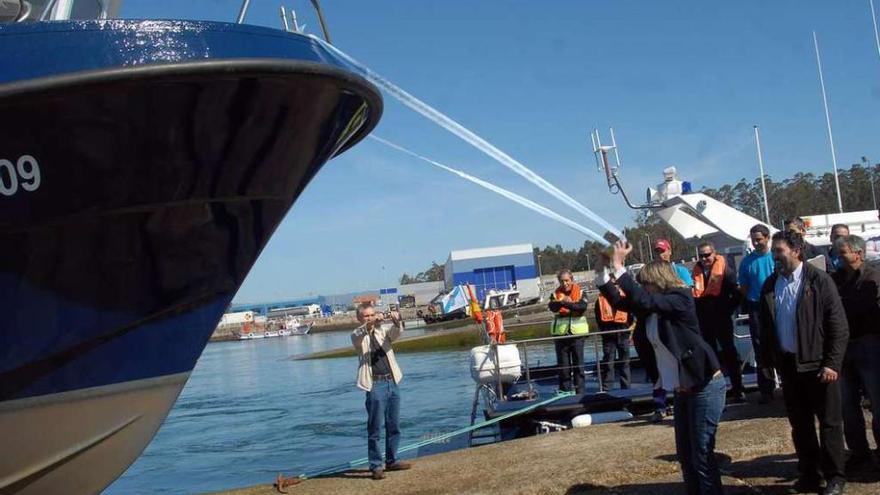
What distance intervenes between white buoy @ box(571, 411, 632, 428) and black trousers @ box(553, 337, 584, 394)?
84 cm

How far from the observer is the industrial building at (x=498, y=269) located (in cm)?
5894

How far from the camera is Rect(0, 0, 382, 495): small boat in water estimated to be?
13.1 ft

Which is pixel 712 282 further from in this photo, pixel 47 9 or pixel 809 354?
pixel 47 9

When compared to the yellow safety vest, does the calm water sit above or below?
below

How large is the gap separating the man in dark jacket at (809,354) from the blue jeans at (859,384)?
378 mm

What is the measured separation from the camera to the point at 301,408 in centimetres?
1756

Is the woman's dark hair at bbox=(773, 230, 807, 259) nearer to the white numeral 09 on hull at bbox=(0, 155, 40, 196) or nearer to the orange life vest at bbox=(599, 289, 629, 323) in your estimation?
the white numeral 09 on hull at bbox=(0, 155, 40, 196)

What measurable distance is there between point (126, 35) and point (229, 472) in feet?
25.1

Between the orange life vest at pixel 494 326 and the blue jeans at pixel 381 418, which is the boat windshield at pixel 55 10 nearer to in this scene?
the blue jeans at pixel 381 418

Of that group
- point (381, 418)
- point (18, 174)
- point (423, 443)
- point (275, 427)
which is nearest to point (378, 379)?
point (381, 418)

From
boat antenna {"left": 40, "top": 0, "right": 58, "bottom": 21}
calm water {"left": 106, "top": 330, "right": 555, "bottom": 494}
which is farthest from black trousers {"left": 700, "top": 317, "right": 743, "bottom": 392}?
boat antenna {"left": 40, "top": 0, "right": 58, "bottom": 21}

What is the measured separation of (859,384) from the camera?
514 centimetres

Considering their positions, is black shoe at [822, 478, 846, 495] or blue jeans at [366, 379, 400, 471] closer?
black shoe at [822, 478, 846, 495]

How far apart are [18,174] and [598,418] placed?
565 cm
